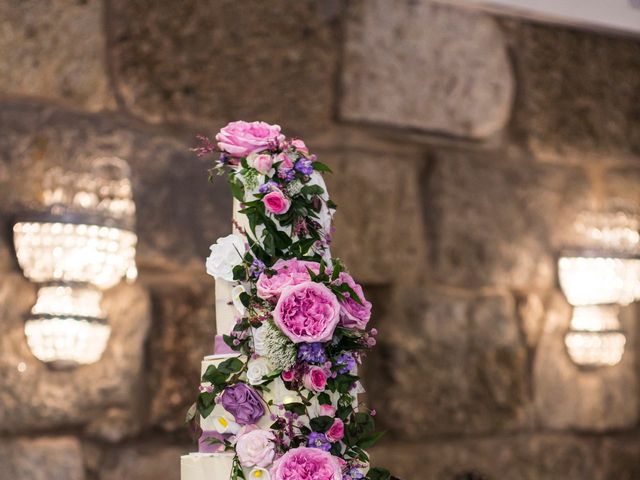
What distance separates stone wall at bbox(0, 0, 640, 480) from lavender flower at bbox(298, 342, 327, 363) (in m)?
0.78

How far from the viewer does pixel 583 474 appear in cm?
259

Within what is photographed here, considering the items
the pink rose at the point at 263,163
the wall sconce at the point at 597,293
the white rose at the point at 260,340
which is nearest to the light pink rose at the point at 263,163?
the pink rose at the point at 263,163

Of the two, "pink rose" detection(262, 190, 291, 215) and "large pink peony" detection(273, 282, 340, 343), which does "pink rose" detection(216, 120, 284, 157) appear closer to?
"pink rose" detection(262, 190, 291, 215)

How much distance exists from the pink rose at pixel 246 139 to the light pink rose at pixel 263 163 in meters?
0.02

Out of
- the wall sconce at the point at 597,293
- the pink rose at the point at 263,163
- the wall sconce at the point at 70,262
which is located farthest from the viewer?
the wall sconce at the point at 597,293

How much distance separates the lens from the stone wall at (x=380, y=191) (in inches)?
77.0

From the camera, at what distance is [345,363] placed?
4.29 feet

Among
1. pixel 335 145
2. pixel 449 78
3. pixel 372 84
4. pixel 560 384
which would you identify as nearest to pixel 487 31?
pixel 449 78

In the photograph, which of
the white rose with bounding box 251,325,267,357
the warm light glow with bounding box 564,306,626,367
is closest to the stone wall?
the warm light glow with bounding box 564,306,626,367

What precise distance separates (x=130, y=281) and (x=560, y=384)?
114 centimetres

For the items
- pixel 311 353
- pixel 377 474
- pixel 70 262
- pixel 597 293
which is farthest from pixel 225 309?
pixel 597 293

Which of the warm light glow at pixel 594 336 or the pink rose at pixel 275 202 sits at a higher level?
the pink rose at pixel 275 202

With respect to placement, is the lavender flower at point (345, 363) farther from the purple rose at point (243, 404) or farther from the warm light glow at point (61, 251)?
the warm light glow at point (61, 251)

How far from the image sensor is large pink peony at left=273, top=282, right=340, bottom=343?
4.15 feet
